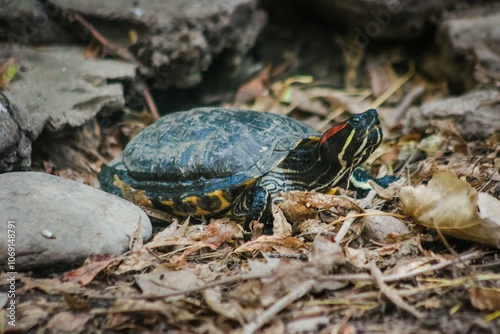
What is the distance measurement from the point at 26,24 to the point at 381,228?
3602 mm

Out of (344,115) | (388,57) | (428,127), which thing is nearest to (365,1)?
(388,57)

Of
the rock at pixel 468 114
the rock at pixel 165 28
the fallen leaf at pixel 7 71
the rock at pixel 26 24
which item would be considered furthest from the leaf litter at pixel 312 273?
the rock at pixel 26 24

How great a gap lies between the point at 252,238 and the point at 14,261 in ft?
4.01

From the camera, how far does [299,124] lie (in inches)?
140

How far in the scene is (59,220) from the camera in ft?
8.83

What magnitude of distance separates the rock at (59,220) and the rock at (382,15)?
3.48 meters

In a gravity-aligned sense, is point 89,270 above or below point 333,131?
below

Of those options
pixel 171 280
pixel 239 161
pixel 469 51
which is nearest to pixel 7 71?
pixel 239 161

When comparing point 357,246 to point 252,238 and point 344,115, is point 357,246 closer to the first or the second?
point 252,238

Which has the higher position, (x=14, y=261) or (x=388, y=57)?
(x=388, y=57)

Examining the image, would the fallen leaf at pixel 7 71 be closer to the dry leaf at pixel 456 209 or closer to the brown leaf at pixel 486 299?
the dry leaf at pixel 456 209

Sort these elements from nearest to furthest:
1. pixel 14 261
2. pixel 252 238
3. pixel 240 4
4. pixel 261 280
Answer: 1. pixel 261 280
2. pixel 14 261
3. pixel 252 238
4. pixel 240 4

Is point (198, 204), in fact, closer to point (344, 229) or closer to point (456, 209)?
point (344, 229)

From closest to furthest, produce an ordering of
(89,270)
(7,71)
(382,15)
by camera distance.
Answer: (89,270) → (7,71) → (382,15)
